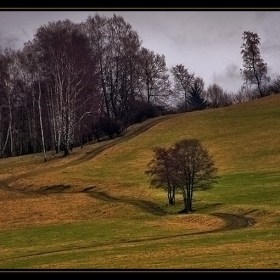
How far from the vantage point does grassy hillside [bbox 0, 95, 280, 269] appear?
2305cm

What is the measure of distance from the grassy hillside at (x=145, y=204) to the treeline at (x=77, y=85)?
566cm

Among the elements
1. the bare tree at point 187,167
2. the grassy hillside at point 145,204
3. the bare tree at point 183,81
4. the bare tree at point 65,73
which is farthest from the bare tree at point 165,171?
the bare tree at point 183,81

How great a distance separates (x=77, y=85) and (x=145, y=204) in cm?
3575

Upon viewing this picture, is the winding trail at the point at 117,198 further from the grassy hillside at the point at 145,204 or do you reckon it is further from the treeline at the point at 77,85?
the treeline at the point at 77,85

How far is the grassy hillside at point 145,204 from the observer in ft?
75.6

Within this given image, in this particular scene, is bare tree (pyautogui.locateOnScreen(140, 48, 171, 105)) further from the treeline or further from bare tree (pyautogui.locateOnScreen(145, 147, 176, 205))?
bare tree (pyautogui.locateOnScreen(145, 147, 176, 205))

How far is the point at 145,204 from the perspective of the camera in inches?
1908

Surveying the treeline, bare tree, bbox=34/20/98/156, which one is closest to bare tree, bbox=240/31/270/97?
the treeline

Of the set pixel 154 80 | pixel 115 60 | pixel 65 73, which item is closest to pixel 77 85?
pixel 65 73

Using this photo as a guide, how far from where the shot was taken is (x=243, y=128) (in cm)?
8162

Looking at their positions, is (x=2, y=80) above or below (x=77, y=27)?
below

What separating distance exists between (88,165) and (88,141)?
23266mm
